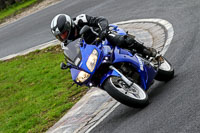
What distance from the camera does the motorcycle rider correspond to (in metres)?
6.75

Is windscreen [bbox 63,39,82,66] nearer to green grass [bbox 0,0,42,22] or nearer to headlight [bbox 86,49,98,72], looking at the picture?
headlight [bbox 86,49,98,72]

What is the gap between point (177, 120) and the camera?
5430 mm

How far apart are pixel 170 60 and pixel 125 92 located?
245 centimetres

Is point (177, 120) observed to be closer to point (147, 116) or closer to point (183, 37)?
point (147, 116)

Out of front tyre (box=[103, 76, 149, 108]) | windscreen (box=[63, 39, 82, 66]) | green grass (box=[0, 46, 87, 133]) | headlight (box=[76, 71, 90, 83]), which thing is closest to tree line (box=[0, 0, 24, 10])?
green grass (box=[0, 46, 87, 133])

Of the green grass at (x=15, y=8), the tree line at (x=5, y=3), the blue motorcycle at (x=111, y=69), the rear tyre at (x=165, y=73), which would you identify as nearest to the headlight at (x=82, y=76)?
the blue motorcycle at (x=111, y=69)

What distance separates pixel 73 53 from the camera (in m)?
6.59

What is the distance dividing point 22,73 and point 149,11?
4.37m

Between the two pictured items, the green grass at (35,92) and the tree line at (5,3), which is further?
the tree line at (5,3)

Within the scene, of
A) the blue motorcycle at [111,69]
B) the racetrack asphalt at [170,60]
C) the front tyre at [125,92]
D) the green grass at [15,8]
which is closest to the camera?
the racetrack asphalt at [170,60]

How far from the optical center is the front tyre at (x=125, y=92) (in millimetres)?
6043

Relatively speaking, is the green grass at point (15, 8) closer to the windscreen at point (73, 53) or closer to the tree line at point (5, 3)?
the tree line at point (5, 3)

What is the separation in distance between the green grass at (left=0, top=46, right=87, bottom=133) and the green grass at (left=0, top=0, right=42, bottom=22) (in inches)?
388

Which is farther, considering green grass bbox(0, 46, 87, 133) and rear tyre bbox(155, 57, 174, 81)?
green grass bbox(0, 46, 87, 133)
